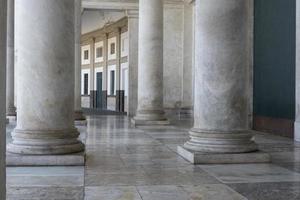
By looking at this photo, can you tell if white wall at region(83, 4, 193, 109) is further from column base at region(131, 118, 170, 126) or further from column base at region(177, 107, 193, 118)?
column base at region(131, 118, 170, 126)

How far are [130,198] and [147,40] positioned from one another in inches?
682

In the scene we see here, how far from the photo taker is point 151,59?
79.4 feet

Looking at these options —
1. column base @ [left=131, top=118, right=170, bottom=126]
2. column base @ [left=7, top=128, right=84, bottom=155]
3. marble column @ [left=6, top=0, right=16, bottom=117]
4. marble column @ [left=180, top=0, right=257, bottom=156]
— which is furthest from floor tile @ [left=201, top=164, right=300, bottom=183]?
marble column @ [left=6, top=0, right=16, bottom=117]

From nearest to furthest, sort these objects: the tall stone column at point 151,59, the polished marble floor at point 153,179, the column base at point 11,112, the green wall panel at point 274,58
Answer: the polished marble floor at point 153,179, the green wall panel at point 274,58, the tall stone column at point 151,59, the column base at point 11,112

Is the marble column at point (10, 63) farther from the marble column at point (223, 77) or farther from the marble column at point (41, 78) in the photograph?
the marble column at point (223, 77)

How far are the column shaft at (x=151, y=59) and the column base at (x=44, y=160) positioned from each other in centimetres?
1344

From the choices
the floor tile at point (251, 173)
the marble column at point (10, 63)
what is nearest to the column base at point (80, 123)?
the marble column at point (10, 63)

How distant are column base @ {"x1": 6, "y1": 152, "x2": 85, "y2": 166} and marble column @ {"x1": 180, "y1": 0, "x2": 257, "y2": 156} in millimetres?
2835

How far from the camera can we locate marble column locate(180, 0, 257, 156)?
37.2 ft

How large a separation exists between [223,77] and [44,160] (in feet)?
14.3

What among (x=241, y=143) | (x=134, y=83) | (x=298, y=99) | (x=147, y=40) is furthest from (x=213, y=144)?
(x=134, y=83)

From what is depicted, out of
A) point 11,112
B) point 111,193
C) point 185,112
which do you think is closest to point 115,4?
point 185,112

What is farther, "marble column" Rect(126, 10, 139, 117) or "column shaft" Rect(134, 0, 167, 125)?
"marble column" Rect(126, 10, 139, 117)

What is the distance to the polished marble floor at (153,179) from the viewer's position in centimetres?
772
